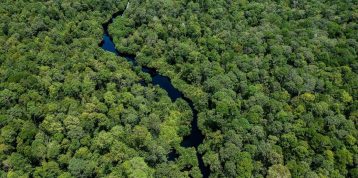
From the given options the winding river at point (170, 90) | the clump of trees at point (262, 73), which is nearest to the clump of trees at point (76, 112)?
the winding river at point (170, 90)

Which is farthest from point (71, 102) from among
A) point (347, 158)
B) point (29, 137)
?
point (347, 158)

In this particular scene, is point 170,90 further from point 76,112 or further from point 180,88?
point 76,112

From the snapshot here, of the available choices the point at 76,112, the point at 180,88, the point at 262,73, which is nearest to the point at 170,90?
the point at 180,88

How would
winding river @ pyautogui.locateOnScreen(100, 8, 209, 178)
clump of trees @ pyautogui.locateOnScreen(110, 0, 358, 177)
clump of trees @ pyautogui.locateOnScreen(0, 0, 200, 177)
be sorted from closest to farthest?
clump of trees @ pyautogui.locateOnScreen(0, 0, 200, 177), clump of trees @ pyautogui.locateOnScreen(110, 0, 358, 177), winding river @ pyautogui.locateOnScreen(100, 8, 209, 178)

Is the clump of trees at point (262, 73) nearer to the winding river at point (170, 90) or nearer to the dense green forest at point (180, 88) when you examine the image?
the dense green forest at point (180, 88)

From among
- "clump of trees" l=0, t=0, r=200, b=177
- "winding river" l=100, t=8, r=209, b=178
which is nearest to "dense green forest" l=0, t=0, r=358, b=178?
"clump of trees" l=0, t=0, r=200, b=177

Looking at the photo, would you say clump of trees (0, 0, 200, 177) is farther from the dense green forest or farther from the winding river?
the winding river
